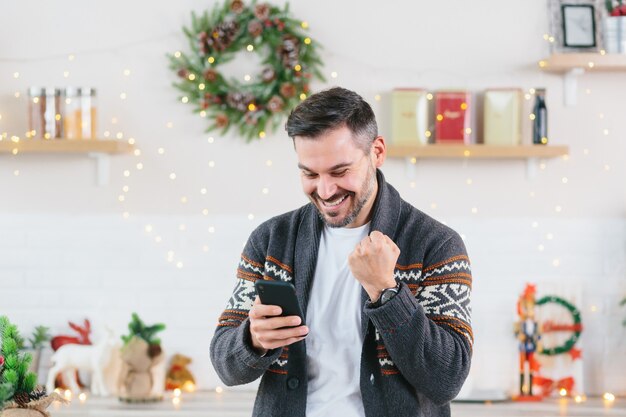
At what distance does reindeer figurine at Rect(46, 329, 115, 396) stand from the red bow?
1.67 meters

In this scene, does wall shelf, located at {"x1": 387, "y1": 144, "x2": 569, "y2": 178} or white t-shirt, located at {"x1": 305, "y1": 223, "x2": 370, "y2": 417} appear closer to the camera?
white t-shirt, located at {"x1": 305, "y1": 223, "x2": 370, "y2": 417}

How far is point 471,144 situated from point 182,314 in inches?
53.3

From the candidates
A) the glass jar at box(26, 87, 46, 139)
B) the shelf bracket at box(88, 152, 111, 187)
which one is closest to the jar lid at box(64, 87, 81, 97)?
the glass jar at box(26, 87, 46, 139)

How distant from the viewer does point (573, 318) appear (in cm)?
369

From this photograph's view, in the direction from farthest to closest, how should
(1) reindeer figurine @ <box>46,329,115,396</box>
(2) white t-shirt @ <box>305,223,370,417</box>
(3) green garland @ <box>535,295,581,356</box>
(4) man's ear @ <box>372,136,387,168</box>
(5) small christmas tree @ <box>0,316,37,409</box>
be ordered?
1. (3) green garland @ <box>535,295,581,356</box>
2. (1) reindeer figurine @ <box>46,329,115,396</box>
3. (4) man's ear @ <box>372,136,387,168</box>
4. (2) white t-shirt @ <box>305,223,370,417</box>
5. (5) small christmas tree @ <box>0,316,37,409</box>

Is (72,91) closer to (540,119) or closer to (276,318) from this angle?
(540,119)

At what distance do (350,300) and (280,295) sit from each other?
238 millimetres

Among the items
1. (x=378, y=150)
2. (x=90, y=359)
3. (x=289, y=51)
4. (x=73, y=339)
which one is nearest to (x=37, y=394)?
(x=378, y=150)

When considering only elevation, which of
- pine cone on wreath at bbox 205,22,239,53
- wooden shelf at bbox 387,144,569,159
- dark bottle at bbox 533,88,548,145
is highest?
pine cone on wreath at bbox 205,22,239,53

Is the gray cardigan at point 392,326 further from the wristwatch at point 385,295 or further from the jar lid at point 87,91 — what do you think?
the jar lid at point 87,91

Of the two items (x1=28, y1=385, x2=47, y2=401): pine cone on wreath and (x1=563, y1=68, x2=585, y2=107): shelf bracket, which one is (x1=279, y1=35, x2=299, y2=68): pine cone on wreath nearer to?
(x1=563, y1=68, x2=585, y2=107): shelf bracket

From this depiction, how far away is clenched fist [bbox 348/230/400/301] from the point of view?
5.24 ft

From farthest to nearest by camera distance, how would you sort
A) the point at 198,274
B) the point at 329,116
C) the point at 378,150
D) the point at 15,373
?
the point at 198,274
the point at 378,150
the point at 329,116
the point at 15,373

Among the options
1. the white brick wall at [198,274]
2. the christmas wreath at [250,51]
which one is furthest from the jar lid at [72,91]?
the white brick wall at [198,274]
